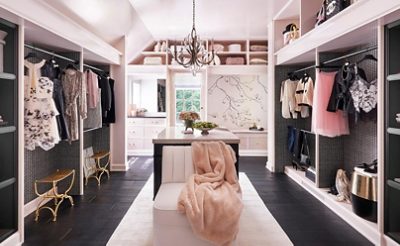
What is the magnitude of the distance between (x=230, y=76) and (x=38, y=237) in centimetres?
585

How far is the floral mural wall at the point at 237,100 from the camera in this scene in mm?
7777

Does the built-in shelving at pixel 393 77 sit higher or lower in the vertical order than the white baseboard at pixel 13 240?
higher

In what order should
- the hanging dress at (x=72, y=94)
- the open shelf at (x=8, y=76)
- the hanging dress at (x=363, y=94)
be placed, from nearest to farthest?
the open shelf at (x=8, y=76), the hanging dress at (x=363, y=94), the hanging dress at (x=72, y=94)

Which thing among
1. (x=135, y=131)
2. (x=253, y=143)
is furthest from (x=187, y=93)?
(x=253, y=143)

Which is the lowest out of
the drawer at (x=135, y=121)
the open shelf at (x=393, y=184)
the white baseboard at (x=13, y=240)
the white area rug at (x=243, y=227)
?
the white area rug at (x=243, y=227)

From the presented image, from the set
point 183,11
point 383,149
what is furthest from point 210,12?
point 383,149

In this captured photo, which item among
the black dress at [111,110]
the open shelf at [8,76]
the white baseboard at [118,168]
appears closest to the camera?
the open shelf at [8,76]

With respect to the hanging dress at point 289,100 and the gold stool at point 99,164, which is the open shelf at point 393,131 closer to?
the hanging dress at point 289,100

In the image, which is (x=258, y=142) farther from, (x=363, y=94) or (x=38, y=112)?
(x=38, y=112)

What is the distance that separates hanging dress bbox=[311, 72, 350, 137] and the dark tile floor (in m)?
0.95

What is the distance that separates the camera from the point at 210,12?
534cm

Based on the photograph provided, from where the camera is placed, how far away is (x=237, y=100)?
782cm

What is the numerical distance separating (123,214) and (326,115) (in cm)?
269

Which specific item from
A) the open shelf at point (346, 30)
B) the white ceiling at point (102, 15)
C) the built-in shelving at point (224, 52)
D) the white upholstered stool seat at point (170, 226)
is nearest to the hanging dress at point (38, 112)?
the white ceiling at point (102, 15)
